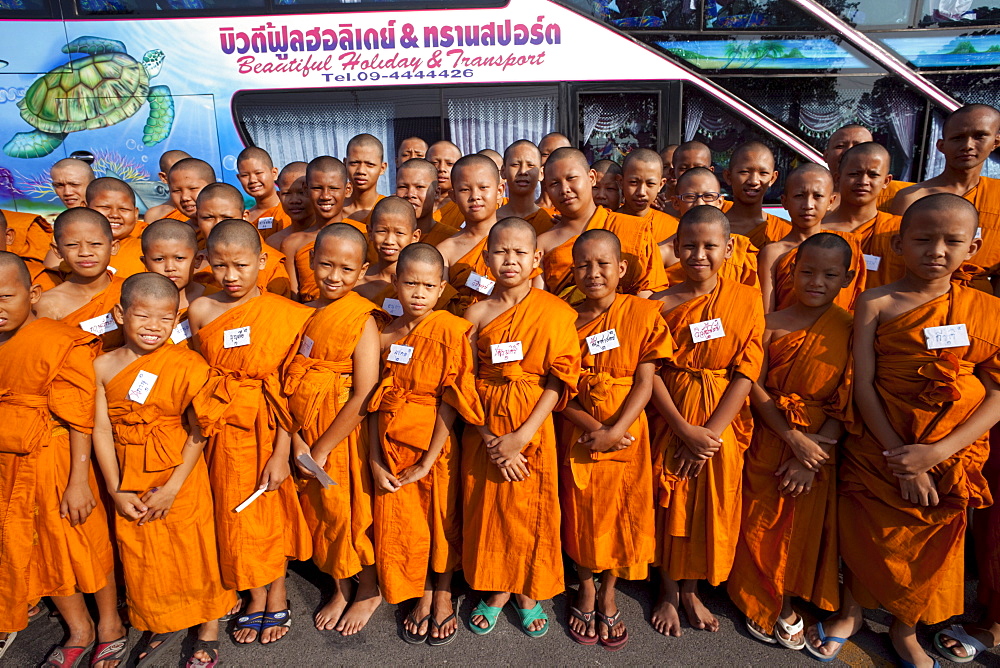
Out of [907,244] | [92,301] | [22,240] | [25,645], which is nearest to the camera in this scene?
[907,244]

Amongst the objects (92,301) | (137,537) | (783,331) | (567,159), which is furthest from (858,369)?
(92,301)

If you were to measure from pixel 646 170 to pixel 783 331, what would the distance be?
5.28ft

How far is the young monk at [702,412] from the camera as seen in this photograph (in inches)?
103

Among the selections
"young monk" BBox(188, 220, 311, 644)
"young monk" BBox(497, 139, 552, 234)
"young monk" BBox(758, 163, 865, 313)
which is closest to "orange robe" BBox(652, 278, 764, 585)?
"young monk" BBox(758, 163, 865, 313)

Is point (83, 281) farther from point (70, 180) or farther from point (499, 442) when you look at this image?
point (499, 442)

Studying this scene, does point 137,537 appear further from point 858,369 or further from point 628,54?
point 628,54

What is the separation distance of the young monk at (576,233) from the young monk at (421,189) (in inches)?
→ 32.7

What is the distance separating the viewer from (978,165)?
10.9ft

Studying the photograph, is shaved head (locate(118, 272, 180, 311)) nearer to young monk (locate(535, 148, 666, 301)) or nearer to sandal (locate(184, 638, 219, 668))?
sandal (locate(184, 638, 219, 668))

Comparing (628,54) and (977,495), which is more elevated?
(628,54)

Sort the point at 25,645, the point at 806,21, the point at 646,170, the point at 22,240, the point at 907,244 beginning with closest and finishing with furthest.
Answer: the point at 907,244 → the point at 25,645 → the point at 646,170 → the point at 22,240 → the point at 806,21

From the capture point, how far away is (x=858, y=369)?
2.50 meters

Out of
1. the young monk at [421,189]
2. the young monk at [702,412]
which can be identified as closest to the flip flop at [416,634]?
the young monk at [702,412]

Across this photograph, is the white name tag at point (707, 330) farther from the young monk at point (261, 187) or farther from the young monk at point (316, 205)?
the young monk at point (261, 187)
